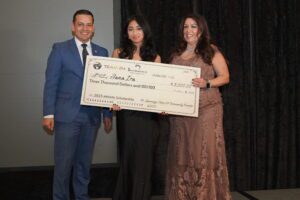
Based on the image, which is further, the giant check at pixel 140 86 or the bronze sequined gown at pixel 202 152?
the bronze sequined gown at pixel 202 152

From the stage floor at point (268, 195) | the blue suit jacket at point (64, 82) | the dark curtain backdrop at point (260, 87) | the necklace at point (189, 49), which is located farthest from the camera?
the dark curtain backdrop at point (260, 87)

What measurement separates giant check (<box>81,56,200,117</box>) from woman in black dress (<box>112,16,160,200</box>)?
0.10m

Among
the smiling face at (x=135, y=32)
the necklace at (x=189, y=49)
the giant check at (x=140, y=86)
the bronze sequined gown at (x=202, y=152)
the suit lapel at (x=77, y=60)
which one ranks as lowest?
the bronze sequined gown at (x=202, y=152)

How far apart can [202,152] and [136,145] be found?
525mm

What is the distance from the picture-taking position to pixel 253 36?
12.9 ft

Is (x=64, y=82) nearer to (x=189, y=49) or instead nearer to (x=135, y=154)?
(x=135, y=154)

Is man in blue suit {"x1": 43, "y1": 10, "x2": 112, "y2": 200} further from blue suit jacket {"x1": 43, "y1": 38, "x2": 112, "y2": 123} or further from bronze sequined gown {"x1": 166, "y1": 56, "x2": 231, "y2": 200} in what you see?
bronze sequined gown {"x1": 166, "y1": 56, "x2": 231, "y2": 200}

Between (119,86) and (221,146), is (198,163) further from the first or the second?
(119,86)

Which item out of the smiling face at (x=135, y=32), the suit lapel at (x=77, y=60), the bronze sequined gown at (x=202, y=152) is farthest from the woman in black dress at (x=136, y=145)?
the suit lapel at (x=77, y=60)

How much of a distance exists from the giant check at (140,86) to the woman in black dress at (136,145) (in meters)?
0.10

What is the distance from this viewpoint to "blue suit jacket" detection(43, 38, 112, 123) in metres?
2.68

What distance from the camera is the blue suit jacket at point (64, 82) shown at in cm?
268

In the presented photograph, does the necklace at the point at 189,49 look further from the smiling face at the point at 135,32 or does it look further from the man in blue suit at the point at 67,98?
the man in blue suit at the point at 67,98

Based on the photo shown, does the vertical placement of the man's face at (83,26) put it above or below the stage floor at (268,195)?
above
